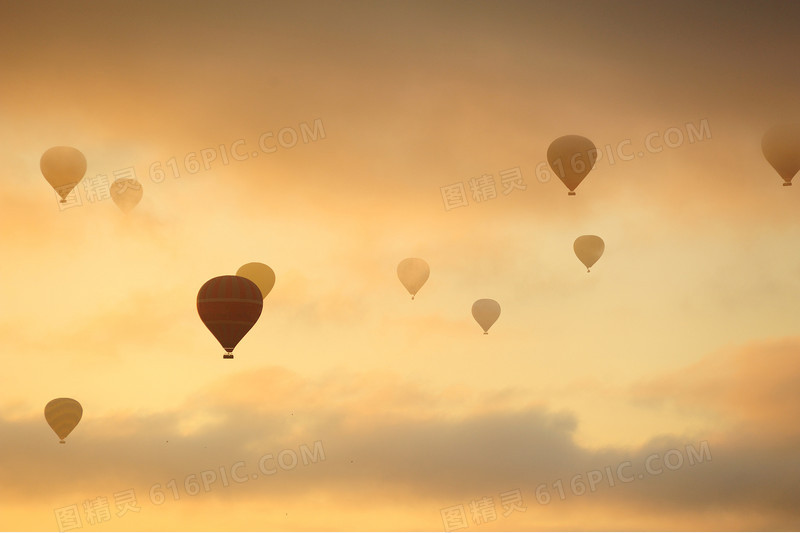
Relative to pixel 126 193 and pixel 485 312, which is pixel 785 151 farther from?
pixel 126 193

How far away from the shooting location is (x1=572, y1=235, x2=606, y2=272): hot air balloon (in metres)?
68.2

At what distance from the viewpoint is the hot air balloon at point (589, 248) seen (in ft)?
224

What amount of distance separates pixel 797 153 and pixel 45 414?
3910 cm

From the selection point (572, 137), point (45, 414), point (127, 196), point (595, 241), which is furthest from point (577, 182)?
point (45, 414)

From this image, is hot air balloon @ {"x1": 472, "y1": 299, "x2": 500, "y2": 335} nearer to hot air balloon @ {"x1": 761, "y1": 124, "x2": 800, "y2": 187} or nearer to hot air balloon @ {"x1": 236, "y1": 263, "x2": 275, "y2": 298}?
hot air balloon @ {"x1": 236, "y1": 263, "x2": 275, "y2": 298}

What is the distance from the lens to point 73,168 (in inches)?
2474

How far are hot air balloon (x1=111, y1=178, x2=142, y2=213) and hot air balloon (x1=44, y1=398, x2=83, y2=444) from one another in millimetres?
11395

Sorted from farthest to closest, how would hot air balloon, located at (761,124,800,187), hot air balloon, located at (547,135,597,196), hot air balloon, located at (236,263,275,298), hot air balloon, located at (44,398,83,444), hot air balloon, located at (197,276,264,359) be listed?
hot air balloon, located at (44,398,83,444), hot air balloon, located at (236,263,275,298), hot air balloon, located at (761,124,800,187), hot air balloon, located at (547,135,597,196), hot air balloon, located at (197,276,264,359)

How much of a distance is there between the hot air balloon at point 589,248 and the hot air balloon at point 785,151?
36.0ft

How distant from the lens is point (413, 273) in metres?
70.4

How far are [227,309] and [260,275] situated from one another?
26.9 feet

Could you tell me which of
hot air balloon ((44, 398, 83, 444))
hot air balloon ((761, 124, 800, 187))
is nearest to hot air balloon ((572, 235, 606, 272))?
hot air balloon ((761, 124, 800, 187))

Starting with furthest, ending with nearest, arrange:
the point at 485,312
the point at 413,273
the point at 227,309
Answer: the point at 485,312
the point at 413,273
the point at 227,309

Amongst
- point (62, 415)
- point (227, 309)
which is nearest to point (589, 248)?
point (227, 309)
